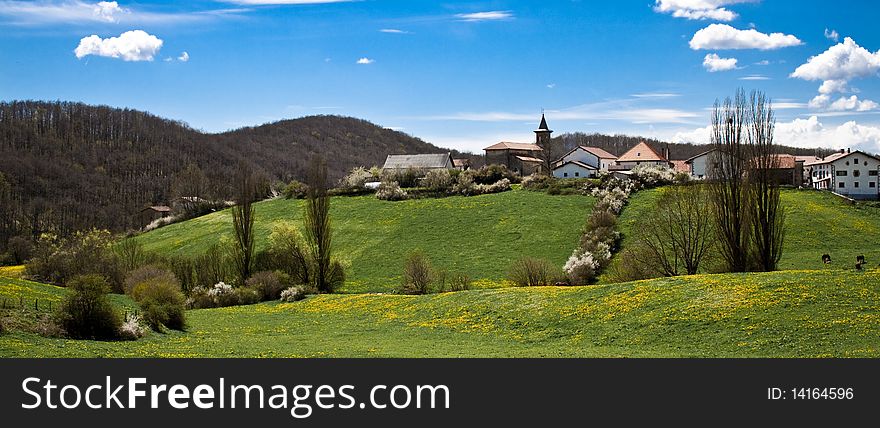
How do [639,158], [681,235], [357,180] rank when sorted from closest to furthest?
[681,235] < [357,180] < [639,158]

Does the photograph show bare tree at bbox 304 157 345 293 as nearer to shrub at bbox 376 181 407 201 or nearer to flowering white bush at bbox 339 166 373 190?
shrub at bbox 376 181 407 201

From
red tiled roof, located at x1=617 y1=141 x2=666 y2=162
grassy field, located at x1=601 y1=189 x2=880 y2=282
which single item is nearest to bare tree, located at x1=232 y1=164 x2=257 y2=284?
grassy field, located at x1=601 y1=189 x2=880 y2=282

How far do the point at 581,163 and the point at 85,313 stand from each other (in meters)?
111

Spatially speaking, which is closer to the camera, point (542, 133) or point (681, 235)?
point (681, 235)

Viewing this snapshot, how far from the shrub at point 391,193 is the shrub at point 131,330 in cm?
7166

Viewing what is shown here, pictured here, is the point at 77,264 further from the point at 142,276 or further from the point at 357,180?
the point at 357,180

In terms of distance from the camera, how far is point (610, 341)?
3256 centimetres

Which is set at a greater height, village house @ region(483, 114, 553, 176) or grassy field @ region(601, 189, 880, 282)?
village house @ region(483, 114, 553, 176)

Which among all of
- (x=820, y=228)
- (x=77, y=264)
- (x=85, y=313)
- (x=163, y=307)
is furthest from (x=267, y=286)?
(x=820, y=228)

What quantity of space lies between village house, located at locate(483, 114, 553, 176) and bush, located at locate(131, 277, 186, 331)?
108938mm

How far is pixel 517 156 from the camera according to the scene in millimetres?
155750

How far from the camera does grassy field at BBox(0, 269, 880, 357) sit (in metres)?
28.5
